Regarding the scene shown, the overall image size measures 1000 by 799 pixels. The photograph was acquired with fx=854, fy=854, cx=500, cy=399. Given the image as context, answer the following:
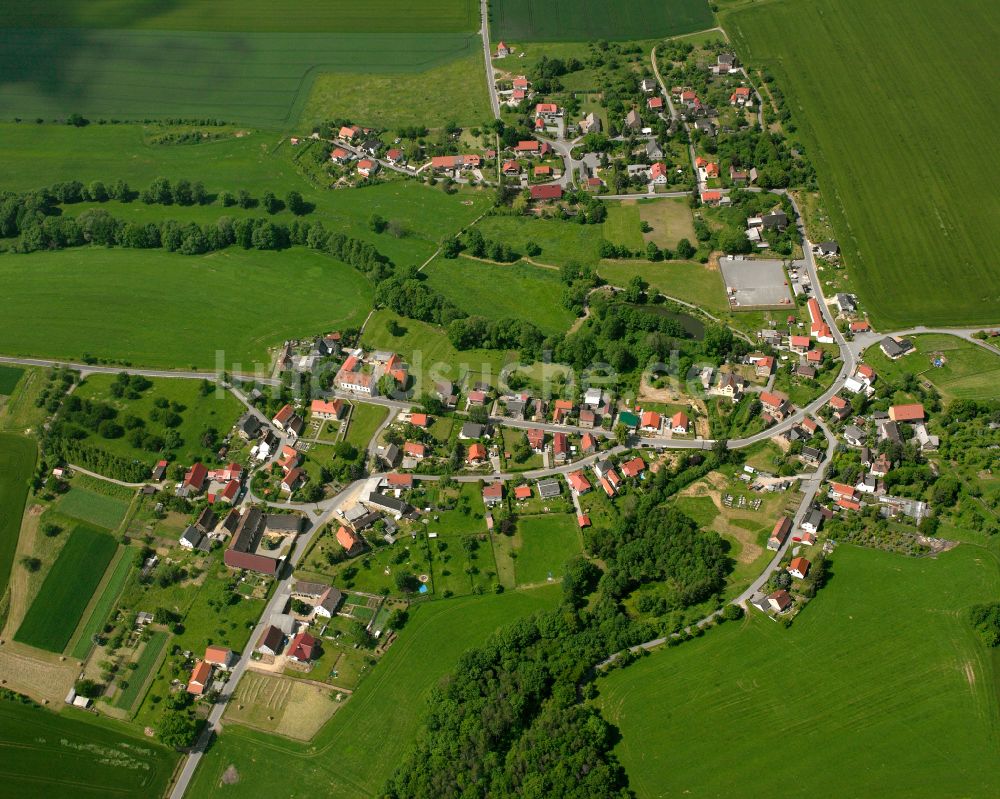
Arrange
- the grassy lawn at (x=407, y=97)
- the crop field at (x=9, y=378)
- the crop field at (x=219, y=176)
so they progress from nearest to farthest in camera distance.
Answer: the crop field at (x=9, y=378) → the crop field at (x=219, y=176) → the grassy lawn at (x=407, y=97)

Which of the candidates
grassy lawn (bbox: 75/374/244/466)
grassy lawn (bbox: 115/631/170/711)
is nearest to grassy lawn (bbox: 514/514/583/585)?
grassy lawn (bbox: 115/631/170/711)

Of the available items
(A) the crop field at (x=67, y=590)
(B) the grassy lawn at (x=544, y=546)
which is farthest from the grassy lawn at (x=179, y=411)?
(B) the grassy lawn at (x=544, y=546)

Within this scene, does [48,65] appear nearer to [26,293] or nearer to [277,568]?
[26,293]

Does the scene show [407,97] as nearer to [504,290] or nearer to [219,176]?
[219,176]

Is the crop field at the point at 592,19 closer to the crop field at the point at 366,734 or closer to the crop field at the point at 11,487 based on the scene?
the crop field at the point at 11,487

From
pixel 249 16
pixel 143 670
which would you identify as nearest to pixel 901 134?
pixel 249 16

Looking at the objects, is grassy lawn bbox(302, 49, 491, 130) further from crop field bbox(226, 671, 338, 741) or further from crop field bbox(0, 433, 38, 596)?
crop field bbox(226, 671, 338, 741)
